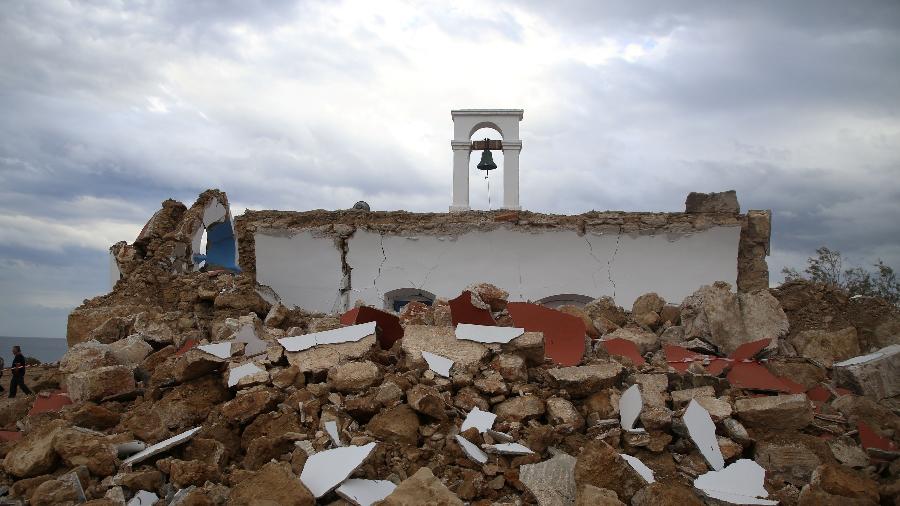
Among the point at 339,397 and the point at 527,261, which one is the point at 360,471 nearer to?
the point at 339,397

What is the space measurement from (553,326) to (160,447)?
2.78m

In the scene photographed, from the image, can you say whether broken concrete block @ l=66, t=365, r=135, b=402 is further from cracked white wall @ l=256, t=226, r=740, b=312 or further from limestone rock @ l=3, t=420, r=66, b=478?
cracked white wall @ l=256, t=226, r=740, b=312

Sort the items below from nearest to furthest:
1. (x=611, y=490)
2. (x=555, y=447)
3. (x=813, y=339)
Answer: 1. (x=611, y=490)
2. (x=555, y=447)
3. (x=813, y=339)

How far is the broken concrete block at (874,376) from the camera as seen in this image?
4.40 m

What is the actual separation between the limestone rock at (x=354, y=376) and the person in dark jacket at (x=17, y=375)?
5.74 m

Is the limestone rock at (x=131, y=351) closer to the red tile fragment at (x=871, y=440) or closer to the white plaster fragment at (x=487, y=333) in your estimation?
the white plaster fragment at (x=487, y=333)

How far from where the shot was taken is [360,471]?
3318mm

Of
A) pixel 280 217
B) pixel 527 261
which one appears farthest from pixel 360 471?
pixel 280 217

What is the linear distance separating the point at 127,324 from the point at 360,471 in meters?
4.13

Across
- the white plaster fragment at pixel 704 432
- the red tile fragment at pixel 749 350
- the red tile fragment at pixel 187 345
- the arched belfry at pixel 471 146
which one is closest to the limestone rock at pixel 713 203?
the arched belfry at pixel 471 146

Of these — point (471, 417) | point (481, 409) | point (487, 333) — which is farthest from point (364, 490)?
point (487, 333)

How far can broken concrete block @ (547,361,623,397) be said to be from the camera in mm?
3867

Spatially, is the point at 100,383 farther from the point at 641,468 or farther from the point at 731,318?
the point at 731,318

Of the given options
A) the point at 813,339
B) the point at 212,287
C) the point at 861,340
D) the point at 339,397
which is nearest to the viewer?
the point at 339,397
